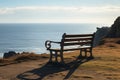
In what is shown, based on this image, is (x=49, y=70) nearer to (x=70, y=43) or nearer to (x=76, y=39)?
(x=70, y=43)

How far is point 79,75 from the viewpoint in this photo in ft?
39.8

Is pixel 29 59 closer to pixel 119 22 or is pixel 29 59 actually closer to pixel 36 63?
pixel 36 63

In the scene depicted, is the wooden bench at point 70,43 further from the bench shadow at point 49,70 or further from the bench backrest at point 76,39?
the bench shadow at point 49,70

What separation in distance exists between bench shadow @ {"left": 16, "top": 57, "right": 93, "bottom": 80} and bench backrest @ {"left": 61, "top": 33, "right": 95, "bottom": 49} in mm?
807

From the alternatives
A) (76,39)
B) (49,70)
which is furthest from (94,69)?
(76,39)

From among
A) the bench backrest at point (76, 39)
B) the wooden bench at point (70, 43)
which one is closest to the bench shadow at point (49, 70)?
the wooden bench at point (70, 43)

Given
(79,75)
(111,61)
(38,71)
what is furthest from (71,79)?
(111,61)

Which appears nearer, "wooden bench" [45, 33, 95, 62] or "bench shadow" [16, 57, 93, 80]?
"bench shadow" [16, 57, 93, 80]

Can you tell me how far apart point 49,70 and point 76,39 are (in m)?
2.48

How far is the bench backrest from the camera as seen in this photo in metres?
14.2

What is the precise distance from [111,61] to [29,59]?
3.85 metres

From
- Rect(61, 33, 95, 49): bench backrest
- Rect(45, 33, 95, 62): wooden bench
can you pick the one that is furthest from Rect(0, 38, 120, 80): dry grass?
Rect(61, 33, 95, 49): bench backrest

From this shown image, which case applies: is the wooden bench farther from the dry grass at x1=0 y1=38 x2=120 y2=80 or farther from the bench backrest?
the dry grass at x1=0 y1=38 x2=120 y2=80

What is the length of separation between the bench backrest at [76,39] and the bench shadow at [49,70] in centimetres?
81
